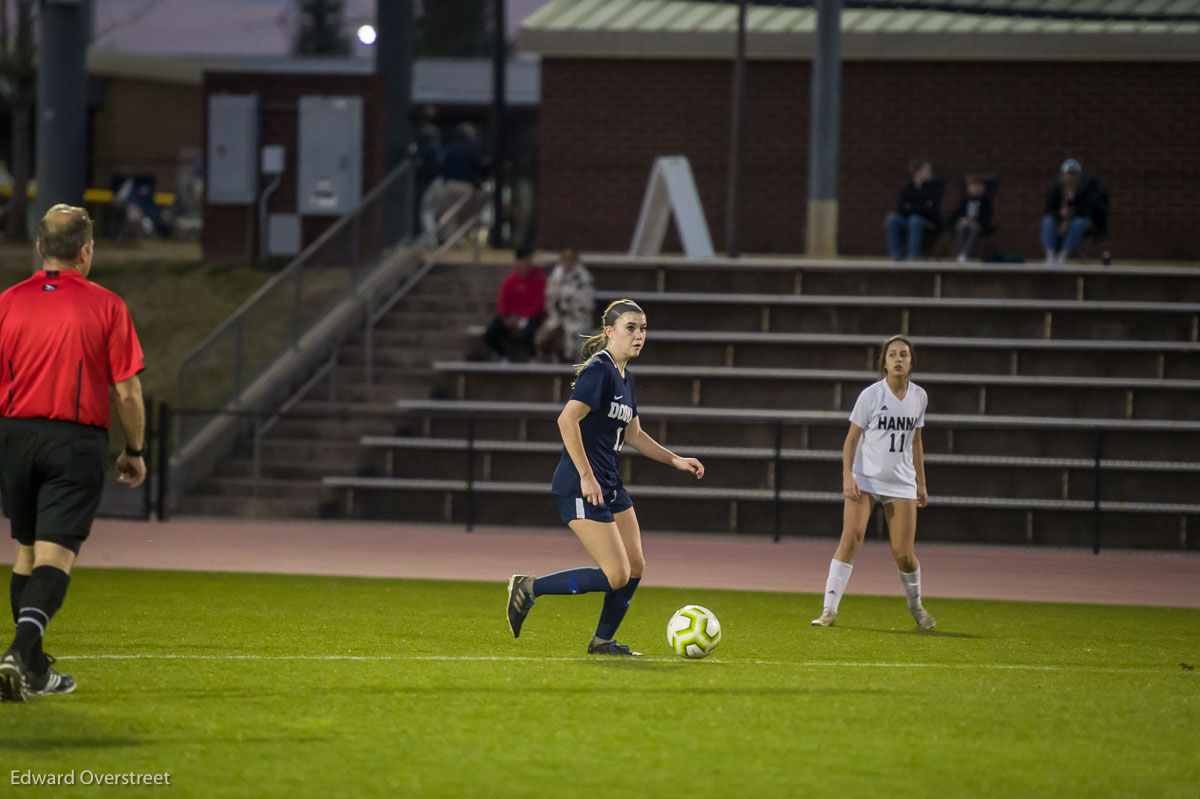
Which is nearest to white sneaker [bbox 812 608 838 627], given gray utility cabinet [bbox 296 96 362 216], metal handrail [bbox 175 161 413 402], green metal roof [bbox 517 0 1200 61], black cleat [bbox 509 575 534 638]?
black cleat [bbox 509 575 534 638]

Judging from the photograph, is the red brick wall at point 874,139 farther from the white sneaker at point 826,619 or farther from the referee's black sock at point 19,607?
the referee's black sock at point 19,607

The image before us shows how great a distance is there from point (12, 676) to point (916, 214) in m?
17.8

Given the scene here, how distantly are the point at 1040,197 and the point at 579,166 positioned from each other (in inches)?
309

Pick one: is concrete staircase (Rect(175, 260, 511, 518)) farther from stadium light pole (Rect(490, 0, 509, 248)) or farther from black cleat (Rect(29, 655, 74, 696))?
black cleat (Rect(29, 655, 74, 696))

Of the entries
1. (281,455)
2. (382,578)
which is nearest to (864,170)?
(281,455)

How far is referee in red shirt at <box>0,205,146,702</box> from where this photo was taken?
285 inches

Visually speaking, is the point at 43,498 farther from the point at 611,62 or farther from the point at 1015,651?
the point at 611,62

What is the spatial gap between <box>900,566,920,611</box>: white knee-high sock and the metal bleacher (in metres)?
6.36

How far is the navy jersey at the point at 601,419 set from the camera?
877cm

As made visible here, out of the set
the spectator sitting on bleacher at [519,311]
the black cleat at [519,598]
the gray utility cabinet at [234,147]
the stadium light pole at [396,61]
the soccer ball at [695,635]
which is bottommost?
the soccer ball at [695,635]

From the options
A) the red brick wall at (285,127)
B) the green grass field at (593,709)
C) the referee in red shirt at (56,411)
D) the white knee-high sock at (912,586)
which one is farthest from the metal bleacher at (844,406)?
the referee in red shirt at (56,411)

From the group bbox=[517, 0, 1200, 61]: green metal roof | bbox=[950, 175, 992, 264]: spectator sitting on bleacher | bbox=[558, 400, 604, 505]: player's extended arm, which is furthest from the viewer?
bbox=[517, 0, 1200, 61]: green metal roof

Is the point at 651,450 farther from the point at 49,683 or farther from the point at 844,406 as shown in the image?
the point at 844,406

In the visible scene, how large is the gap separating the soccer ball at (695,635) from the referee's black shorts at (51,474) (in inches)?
Answer: 134
